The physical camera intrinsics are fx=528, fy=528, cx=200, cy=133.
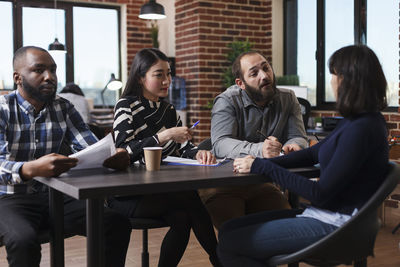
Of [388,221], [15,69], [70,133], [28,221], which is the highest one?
[15,69]

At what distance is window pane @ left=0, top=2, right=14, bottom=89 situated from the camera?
7.23 metres

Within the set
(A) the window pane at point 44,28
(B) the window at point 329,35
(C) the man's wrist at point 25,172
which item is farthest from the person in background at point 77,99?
(C) the man's wrist at point 25,172

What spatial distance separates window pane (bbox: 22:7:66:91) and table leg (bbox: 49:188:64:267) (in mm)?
5635

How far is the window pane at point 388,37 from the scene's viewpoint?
4875 mm

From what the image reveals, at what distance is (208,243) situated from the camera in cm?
227

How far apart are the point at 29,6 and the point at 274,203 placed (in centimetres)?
600

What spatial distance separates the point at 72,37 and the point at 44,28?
402 millimetres

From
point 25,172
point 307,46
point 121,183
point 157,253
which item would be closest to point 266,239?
point 121,183

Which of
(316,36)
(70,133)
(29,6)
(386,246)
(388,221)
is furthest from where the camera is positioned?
(29,6)

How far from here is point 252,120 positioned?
8.41ft

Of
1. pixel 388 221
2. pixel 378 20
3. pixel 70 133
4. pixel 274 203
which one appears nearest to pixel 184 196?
pixel 274 203

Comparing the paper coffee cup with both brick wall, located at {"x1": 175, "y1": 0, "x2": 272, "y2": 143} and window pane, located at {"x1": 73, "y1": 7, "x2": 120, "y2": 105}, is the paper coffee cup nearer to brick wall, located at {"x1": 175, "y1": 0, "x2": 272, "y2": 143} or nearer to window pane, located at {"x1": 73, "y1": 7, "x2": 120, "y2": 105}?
brick wall, located at {"x1": 175, "y1": 0, "x2": 272, "y2": 143}

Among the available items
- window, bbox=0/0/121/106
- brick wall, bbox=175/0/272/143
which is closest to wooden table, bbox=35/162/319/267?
brick wall, bbox=175/0/272/143

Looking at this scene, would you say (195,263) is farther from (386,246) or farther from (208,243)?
(386,246)
